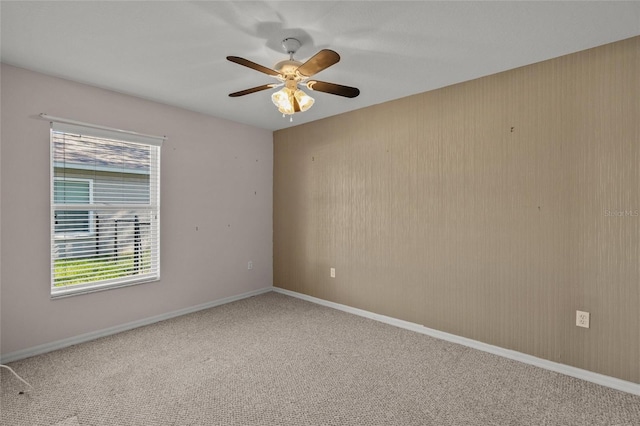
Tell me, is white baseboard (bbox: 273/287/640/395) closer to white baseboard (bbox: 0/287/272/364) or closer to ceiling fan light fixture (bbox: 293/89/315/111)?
white baseboard (bbox: 0/287/272/364)

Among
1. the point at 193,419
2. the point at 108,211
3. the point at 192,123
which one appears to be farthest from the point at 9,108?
the point at 193,419

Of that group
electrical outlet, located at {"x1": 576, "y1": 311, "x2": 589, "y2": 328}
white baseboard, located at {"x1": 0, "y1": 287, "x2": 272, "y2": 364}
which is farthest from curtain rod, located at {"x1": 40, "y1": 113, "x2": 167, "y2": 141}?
electrical outlet, located at {"x1": 576, "y1": 311, "x2": 589, "y2": 328}

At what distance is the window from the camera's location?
2.89m

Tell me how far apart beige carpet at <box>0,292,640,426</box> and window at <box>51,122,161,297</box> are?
0.65 m

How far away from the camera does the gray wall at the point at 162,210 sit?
2.64 meters

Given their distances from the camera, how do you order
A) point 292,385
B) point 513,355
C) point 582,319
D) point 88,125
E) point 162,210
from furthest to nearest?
point 162,210 < point 88,125 < point 513,355 < point 582,319 < point 292,385

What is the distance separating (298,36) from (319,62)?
431 mm

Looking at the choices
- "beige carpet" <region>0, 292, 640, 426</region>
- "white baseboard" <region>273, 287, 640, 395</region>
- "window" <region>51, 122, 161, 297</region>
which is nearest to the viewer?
"beige carpet" <region>0, 292, 640, 426</region>

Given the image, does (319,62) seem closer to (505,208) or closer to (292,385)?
(505,208)

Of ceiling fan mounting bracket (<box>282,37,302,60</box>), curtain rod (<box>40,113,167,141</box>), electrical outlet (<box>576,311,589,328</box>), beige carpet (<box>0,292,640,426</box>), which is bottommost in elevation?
beige carpet (<box>0,292,640,426</box>)

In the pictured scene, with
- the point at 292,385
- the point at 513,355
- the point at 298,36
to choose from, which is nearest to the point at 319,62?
the point at 298,36

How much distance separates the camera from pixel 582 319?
2.39 metres

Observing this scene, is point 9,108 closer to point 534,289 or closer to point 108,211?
point 108,211

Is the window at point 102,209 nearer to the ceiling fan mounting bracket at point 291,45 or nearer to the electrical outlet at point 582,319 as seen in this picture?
the ceiling fan mounting bracket at point 291,45
